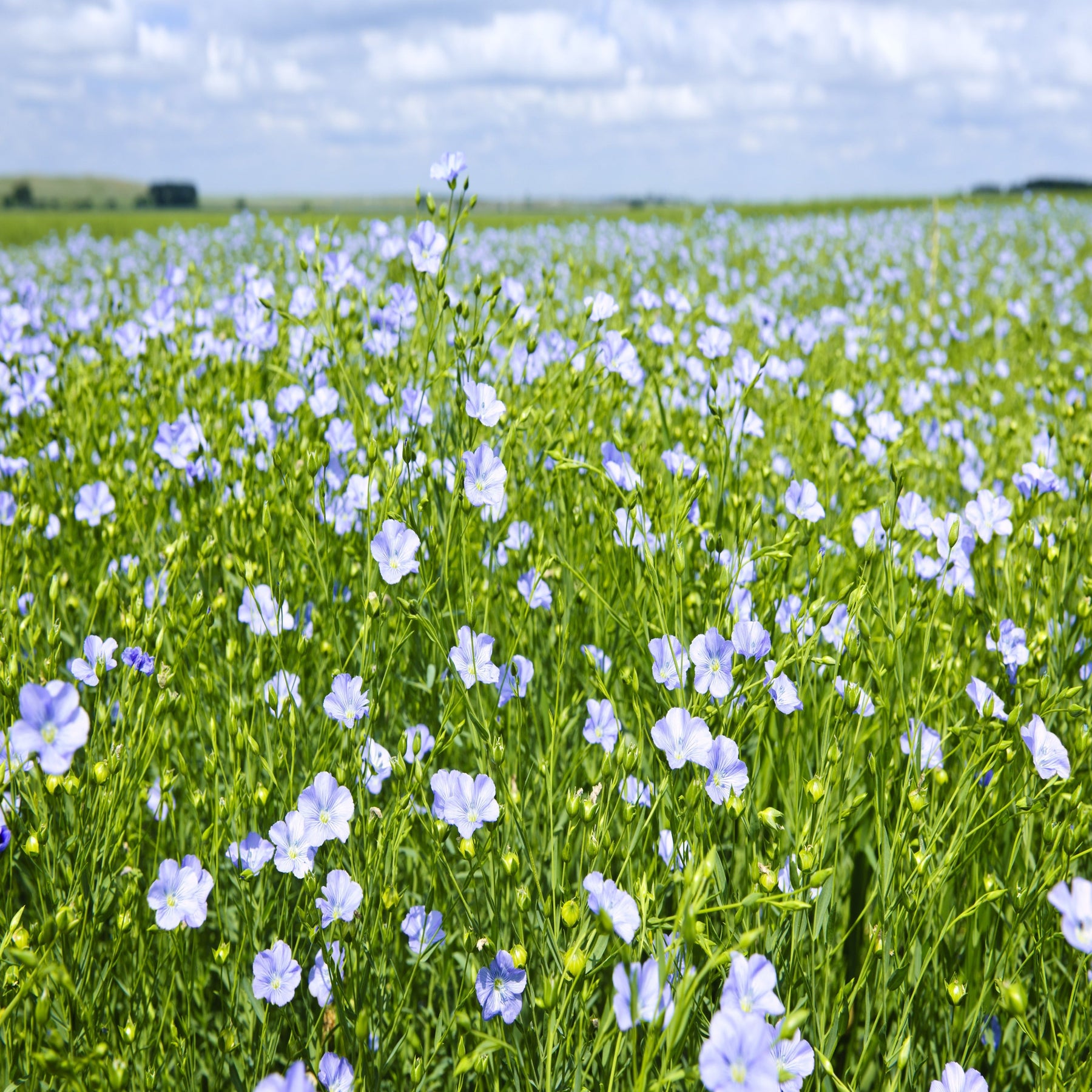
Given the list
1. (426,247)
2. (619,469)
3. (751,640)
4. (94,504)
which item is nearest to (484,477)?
(619,469)

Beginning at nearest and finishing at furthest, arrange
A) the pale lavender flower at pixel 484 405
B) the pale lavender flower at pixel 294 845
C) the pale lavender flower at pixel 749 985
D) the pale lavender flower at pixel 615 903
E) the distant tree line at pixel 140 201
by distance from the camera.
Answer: the pale lavender flower at pixel 749 985 → the pale lavender flower at pixel 615 903 → the pale lavender flower at pixel 294 845 → the pale lavender flower at pixel 484 405 → the distant tree line at pixel 140 201

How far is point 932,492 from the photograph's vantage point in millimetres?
3268

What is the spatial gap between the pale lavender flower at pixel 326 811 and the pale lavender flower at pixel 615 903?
408 mm

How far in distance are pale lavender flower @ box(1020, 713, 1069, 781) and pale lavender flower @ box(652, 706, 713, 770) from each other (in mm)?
547

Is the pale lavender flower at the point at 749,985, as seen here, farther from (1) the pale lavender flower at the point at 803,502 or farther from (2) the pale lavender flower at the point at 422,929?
(1) the pale lavender flower at the point at 803,502

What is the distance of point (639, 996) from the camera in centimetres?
104

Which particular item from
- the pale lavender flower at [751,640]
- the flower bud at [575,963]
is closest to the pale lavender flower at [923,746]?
the pale lavender flower at [751,640]

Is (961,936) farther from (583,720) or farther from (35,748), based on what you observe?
(35,748)

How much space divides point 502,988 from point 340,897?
281 millimetres

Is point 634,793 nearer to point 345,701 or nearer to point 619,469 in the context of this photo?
point 345,701

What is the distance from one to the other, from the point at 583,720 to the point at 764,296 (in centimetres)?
725

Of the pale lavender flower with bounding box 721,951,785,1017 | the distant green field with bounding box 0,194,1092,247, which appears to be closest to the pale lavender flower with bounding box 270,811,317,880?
the pale lavender flower with bounding box 721,951,785,1017

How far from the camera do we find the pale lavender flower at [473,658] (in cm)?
154

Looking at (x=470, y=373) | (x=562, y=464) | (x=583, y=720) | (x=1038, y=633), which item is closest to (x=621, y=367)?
(x=470, y=373)
